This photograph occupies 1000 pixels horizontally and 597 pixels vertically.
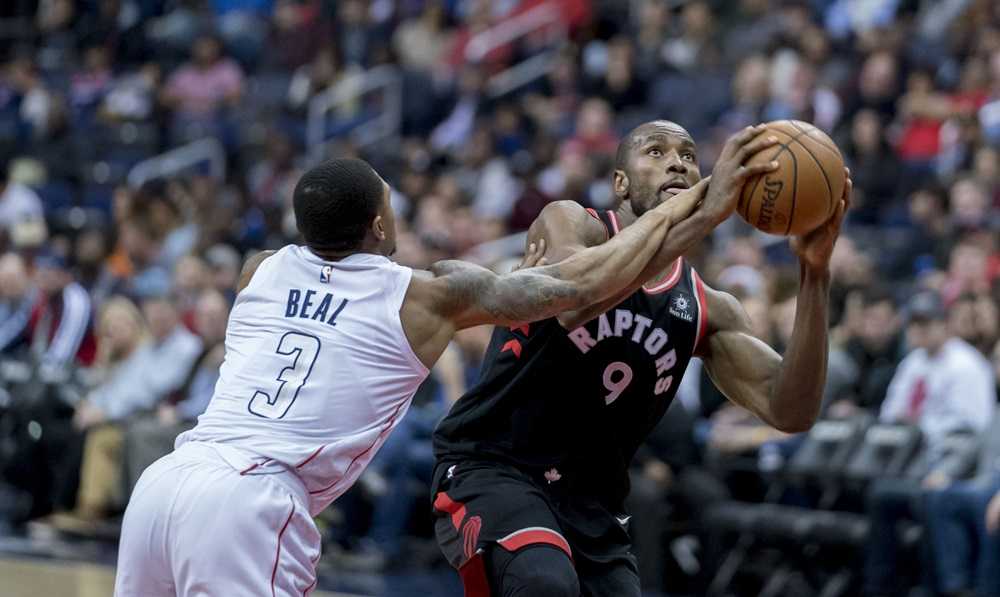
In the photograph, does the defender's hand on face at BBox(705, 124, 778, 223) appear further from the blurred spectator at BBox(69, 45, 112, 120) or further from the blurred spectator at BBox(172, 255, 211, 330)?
the blurred spectator at BBox(69, 45, 112, 120)

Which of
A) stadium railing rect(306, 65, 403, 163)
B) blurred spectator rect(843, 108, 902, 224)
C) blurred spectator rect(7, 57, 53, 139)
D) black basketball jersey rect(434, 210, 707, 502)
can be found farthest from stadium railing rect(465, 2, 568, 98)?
black basketball jersey rect(434, 210, 707, 502)

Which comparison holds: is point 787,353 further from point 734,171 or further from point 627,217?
point 734,171

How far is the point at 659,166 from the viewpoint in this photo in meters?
5.59

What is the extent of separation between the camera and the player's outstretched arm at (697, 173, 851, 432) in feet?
17.3

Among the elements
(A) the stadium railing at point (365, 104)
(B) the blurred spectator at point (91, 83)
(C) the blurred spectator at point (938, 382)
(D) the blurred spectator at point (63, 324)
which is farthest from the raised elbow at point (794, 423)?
(B) the blurred spectator at point (91, 83)

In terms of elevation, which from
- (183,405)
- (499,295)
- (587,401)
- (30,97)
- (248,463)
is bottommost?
(183,405)

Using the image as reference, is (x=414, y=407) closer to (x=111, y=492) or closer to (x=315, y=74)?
(x=111, y=492)

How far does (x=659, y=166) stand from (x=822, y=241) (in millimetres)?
688

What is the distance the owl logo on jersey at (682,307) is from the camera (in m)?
5.53

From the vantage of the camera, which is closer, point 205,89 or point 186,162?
point 186,162

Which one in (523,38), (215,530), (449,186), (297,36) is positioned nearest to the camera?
(215,530)

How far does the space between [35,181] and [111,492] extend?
7.06m

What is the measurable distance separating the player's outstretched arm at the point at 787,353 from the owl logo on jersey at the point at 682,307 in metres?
0.16

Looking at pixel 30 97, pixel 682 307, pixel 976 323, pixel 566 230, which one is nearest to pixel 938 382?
pixel 976 323
